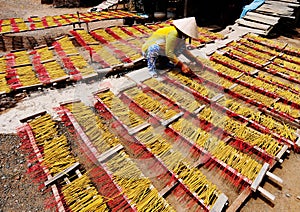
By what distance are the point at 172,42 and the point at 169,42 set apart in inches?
3.3

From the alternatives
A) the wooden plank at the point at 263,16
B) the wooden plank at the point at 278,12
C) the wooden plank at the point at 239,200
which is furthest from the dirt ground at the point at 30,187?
the wooden plank at the point at 278,12

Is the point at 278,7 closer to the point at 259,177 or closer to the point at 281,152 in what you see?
the point at 281,152

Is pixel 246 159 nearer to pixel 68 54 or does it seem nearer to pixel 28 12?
pixel 68 54

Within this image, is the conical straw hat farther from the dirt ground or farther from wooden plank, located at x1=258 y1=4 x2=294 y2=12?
wooden plank, located at x1=258 y1=4 x2=294 y2=12

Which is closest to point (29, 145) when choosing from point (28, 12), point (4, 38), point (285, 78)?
point (285, 78)

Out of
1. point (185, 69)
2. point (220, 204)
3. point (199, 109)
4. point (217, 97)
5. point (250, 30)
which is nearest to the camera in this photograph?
point (220, 204)

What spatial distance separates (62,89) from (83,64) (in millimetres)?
1122

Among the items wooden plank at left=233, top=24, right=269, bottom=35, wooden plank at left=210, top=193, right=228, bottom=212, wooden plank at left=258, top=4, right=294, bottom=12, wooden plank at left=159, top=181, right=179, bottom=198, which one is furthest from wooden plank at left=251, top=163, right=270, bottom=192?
wooden plank at left=258, top=4, right=294, bottom=12

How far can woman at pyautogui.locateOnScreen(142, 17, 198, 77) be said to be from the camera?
235 inches

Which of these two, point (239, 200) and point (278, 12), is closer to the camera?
point (239, 200)

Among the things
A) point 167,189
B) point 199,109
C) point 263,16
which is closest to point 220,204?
point 167,189

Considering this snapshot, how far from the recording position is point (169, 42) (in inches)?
241

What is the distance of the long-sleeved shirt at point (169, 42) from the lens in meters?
6.12

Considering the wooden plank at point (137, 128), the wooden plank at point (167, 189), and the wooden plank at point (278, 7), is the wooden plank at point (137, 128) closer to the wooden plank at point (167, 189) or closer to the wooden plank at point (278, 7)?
the wooden plank at point (167, 189)
